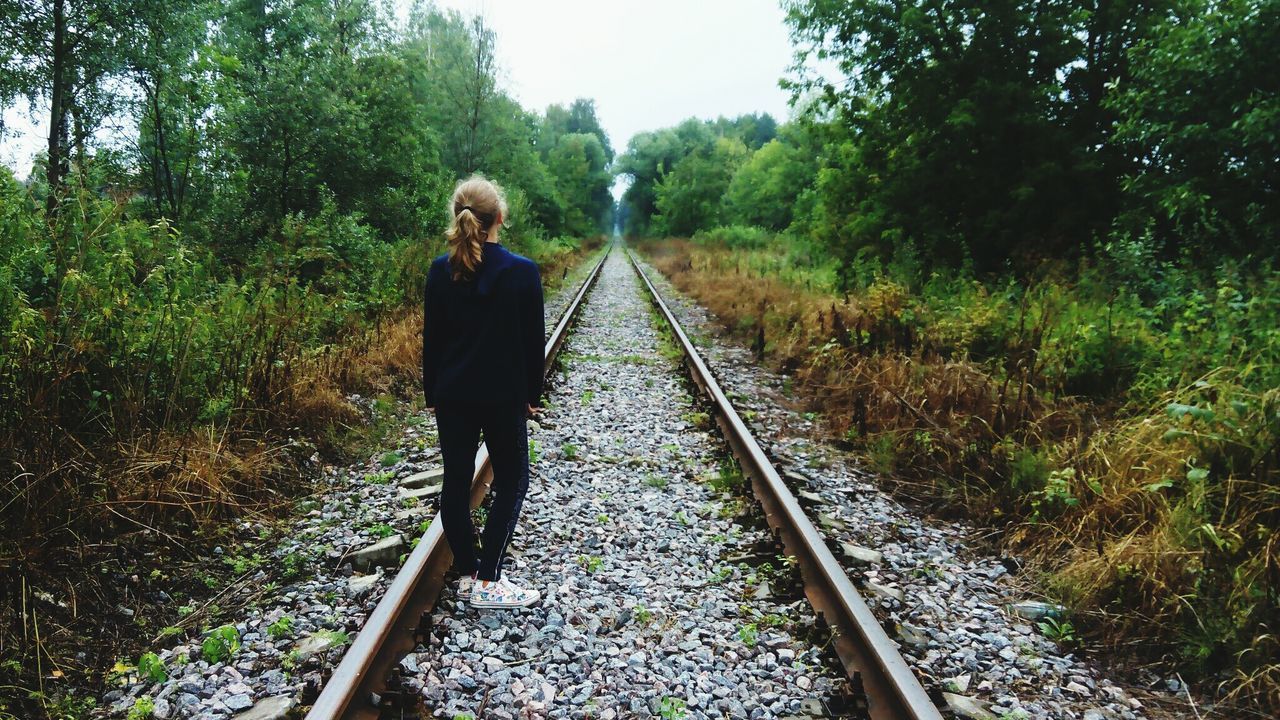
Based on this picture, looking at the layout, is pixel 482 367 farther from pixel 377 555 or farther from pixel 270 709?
pixel 270 709

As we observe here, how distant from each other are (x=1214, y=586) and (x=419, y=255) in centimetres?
1196

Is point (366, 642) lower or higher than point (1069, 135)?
lower

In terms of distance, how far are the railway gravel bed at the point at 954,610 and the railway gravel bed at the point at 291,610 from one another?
7.98 feet

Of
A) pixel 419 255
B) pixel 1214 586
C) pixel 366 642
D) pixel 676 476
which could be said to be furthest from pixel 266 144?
pixel 1214 586

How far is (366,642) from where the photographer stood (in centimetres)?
261

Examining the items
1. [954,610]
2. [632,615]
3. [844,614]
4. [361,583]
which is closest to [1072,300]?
[954,610]

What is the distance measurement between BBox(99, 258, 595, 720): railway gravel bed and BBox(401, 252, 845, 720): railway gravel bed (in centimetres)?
41

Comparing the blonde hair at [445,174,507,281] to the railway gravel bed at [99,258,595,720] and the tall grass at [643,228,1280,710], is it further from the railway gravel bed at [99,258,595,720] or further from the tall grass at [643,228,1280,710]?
the tall grass at [643,228,1280,710]

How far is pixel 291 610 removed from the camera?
3.10 metres

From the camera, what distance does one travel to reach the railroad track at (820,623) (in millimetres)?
2404

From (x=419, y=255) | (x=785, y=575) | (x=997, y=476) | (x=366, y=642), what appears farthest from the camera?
(x=419, y=255)

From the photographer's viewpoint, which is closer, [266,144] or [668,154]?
[266,144]

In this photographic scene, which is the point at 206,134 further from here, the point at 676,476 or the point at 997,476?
the point at 997,476

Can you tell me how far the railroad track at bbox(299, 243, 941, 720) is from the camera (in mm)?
2404
